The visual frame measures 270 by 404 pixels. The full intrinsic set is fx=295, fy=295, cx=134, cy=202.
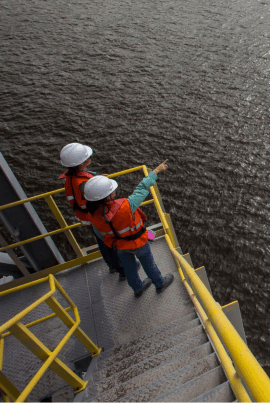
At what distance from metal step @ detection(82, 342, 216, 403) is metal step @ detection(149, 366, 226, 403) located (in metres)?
0.16

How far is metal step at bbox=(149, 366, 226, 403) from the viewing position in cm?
210

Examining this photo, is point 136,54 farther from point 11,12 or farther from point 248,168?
point 11,12

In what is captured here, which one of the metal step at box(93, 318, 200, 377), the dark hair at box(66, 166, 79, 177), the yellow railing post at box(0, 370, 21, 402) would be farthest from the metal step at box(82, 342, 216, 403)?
the dark hair at box(66, 166, 79, 177)

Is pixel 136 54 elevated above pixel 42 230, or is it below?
above

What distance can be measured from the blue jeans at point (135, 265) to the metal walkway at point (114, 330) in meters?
0.27

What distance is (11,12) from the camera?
21.0 meters

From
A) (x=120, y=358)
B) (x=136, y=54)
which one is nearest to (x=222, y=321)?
(x=120, y=358)

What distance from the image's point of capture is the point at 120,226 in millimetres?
3113

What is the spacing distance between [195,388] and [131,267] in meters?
1.62

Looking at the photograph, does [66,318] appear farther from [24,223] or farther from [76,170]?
[24,223]

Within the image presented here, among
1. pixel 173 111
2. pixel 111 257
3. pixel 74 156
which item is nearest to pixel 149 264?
pixel 111 257

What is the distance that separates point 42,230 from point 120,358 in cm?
234

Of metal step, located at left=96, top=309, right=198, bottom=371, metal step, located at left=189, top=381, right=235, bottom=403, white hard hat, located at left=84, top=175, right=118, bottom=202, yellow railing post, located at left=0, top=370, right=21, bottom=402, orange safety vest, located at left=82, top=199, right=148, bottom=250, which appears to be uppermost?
white hard hat, located at left=84, top=175, right=118, bottom=202

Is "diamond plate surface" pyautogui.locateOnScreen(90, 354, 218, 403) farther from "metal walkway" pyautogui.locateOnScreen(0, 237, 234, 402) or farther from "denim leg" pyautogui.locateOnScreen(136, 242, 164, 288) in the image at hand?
"denim leg" pyautogui.locateOnScreen(136, 242, 164, 288)
